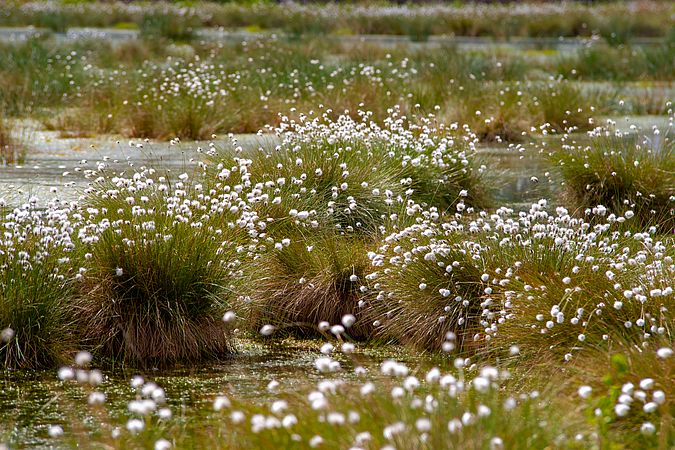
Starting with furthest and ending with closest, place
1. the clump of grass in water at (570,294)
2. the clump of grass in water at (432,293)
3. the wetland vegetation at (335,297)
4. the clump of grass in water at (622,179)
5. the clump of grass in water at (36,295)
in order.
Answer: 1. the clump of grass in water at (622,179)
2. the clump of grass in water at (432,293)
3. the clump of grass in water at (36,295)
4. the clump of grass in water at (570,294)
5. the wetland vegetation at (335,297)

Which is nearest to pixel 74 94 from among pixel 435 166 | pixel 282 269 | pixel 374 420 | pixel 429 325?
pixel 435 166

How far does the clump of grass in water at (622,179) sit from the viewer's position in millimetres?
8219

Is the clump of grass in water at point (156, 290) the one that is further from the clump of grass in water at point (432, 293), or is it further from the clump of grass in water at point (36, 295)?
the clump of grass in water at point (432, 293)

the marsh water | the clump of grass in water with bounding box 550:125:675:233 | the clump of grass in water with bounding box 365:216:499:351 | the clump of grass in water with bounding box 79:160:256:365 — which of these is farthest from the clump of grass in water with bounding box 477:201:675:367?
the clump of grass in water with bounding box 550:125:675:233

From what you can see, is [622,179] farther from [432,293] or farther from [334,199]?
[432,293]

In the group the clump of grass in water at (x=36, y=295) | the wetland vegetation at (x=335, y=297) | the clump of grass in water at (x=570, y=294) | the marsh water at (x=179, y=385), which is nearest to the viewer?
the wetland vegetation at (x=335, y=297)

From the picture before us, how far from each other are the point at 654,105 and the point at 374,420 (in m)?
11.9

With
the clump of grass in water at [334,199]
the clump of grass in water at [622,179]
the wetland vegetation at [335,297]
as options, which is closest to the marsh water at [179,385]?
the wetland vegetation at [335,297]

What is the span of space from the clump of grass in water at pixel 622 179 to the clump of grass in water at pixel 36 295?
414 centimetres

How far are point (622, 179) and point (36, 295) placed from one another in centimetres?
468

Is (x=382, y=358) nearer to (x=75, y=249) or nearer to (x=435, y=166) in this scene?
(x=75, y=249)

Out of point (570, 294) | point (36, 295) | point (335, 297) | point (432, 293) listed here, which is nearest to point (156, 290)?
point (36, 295)

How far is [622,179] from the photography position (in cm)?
838

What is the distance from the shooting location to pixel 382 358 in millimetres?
5812
